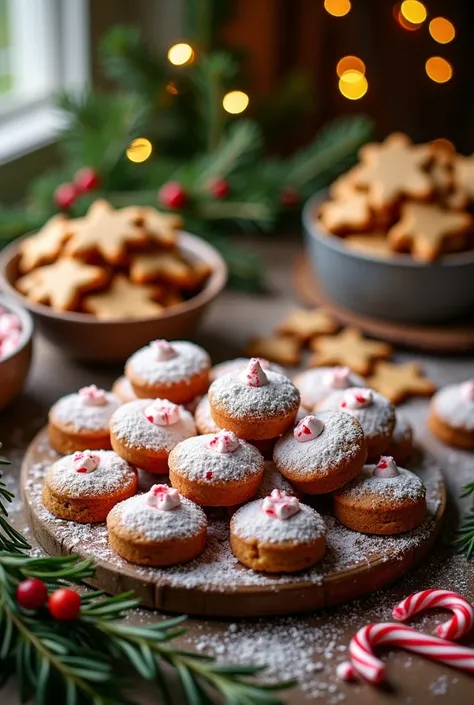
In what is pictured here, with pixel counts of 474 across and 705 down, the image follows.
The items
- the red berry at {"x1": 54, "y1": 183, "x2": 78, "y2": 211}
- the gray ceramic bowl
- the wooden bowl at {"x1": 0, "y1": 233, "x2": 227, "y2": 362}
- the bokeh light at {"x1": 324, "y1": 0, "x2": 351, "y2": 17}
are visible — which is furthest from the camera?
the bokeh light at {"x1": 324, "y1": 0, "x2": 351, "y2": 17}

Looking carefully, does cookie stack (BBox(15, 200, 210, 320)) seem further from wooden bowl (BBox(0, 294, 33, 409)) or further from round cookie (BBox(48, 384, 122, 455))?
round cookie (BBox(48, 384, 122, 455))

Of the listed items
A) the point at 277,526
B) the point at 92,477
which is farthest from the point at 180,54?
the point at 277,526

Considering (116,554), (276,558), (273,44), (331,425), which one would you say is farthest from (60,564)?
(273,44)

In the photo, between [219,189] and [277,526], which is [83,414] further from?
[219,189]

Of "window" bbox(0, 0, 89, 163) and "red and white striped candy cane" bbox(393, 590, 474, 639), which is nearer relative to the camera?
"red and white striped candy cane" bbox(393, 590, 474, 639)

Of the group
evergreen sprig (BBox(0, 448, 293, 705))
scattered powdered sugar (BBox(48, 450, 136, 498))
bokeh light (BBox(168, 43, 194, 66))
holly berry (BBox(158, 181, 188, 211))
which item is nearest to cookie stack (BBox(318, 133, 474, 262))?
holly berry (BBox(158, 181, 188, 211))

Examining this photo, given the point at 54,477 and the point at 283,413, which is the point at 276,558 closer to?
the point at 283,413

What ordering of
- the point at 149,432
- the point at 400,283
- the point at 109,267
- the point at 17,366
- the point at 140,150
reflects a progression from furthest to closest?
the point at 140,150 → the point at 400,283 → the point at 109,267 → the point at 17,366 → the point at 149,432

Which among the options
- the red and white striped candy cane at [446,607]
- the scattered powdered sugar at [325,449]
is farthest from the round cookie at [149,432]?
the red and white striped candy cane at [446,607]
